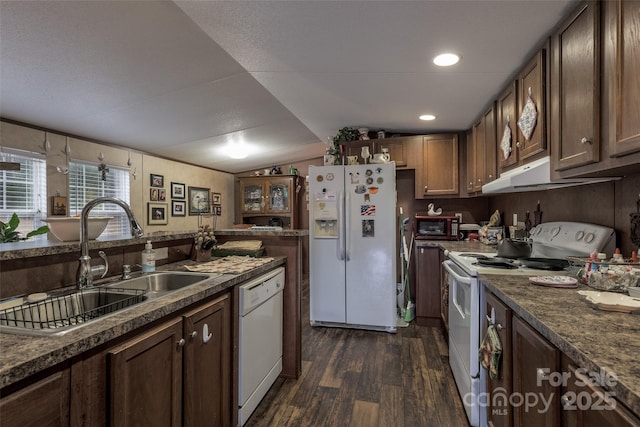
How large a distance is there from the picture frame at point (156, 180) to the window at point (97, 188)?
1.28 feet

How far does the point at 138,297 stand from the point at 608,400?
57.0 inches

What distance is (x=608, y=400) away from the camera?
70 centimetres

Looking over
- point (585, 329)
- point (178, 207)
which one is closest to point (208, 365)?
point (585, 329)

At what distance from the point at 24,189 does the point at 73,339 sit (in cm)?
313

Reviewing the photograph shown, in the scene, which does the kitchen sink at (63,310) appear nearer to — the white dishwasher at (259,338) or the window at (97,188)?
the white dishwasher at (259,338)

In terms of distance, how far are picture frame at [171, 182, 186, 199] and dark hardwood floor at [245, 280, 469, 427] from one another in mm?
3189

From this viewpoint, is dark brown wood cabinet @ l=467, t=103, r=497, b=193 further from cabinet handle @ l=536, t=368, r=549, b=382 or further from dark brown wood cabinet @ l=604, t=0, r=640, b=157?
cabinet handle @ l=536, t=368, r=549, b=382

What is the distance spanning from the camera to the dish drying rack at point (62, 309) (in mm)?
1051

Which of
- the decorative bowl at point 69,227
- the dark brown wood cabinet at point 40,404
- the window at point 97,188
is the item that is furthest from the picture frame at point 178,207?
the dark brown wood cabinet at point 40,404

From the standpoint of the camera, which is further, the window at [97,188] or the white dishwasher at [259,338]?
the window at [97,188]

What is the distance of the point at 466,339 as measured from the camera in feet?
6.42

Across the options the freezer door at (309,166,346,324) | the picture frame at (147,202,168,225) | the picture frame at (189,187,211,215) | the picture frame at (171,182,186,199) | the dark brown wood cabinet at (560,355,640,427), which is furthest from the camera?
the picture frame at (189,187,211,215)

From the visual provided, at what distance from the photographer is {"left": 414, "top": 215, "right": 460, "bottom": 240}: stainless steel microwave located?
360 centimetres

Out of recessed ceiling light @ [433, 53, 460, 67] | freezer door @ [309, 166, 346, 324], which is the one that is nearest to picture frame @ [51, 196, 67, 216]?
freezer door @ [309, 166, 346, 324]
